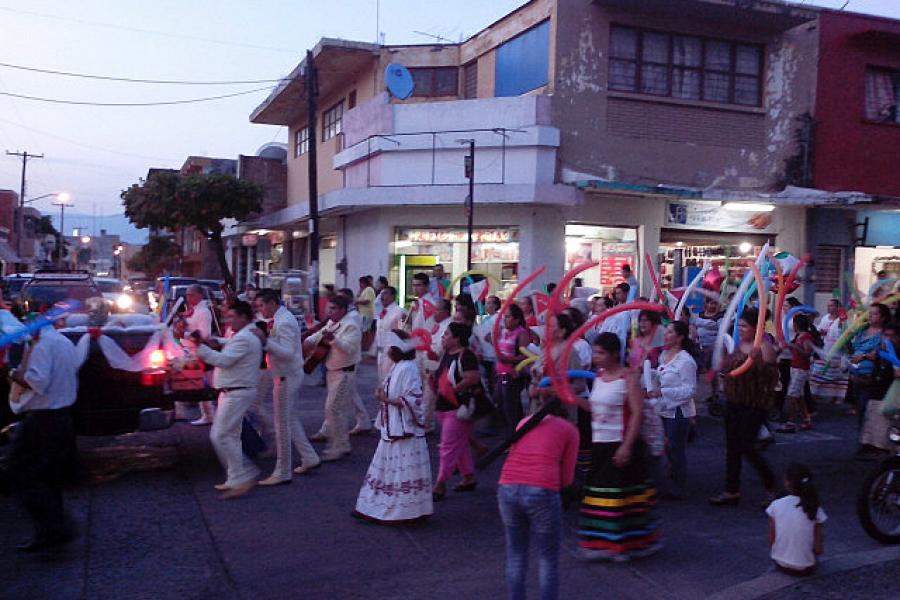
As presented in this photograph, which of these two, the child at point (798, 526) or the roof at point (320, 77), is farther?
the roof at point (320, 77)

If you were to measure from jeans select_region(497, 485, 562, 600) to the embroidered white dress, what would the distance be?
6.65 feet

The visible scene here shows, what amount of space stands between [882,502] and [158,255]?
154 feet

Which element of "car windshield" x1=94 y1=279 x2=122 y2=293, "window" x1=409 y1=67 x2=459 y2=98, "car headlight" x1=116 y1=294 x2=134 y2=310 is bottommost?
"car headlight" x1=116 y1=294 x2=134 y2=310

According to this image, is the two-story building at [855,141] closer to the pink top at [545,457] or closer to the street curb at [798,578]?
the street curb at [798,578]

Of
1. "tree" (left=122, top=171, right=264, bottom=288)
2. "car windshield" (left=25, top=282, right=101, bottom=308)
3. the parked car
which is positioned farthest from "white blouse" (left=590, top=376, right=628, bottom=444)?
"tree" (left=122, top=171, right=264, bottom=288)

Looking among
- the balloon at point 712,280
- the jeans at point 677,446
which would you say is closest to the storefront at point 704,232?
the balloon at point 712,280

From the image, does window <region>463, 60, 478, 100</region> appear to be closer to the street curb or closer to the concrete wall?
the concrete wall

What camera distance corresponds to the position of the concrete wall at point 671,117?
759 inches

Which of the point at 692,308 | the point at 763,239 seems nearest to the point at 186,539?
the point at 692,308

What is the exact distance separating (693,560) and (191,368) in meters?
4.87

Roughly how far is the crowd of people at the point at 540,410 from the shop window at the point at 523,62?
35.1 ft

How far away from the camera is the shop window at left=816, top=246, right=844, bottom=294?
71.4ft

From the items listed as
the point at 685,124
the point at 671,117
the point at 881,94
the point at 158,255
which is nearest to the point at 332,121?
the point at 671,117

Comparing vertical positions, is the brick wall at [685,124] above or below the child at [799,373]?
above
